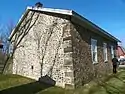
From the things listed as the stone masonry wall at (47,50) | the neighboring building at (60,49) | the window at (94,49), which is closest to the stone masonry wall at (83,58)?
the neighboring building at (60,49)

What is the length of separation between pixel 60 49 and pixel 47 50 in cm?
146

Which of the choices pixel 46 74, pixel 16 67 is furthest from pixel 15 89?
pixel 16 67

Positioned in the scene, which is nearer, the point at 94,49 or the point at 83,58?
the point at 83,58

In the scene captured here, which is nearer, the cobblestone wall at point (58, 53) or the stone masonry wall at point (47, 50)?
the cobblestone wall at point (58, 53)

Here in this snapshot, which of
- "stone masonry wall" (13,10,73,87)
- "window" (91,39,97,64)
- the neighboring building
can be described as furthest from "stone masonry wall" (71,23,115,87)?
"stone masonry wall" (13,10,73,87)

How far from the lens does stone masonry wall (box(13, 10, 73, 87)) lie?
1289cm

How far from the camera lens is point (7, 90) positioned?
1178 centimetres

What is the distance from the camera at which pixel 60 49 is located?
1330cm

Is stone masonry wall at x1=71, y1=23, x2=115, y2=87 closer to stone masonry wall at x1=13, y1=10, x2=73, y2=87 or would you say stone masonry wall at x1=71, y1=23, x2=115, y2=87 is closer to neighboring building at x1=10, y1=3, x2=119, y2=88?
neighboring building at x1=10, y1=3, x2=119, y2=88

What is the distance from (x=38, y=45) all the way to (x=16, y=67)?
421 cm

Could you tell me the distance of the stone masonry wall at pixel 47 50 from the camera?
12.9 metres

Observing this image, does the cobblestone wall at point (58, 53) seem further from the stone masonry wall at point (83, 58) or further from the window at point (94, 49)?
the window at point (94, 49)

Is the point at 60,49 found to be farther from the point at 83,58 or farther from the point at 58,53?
the point at 83,58

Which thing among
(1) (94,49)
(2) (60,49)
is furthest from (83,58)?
(1) (94,49)
